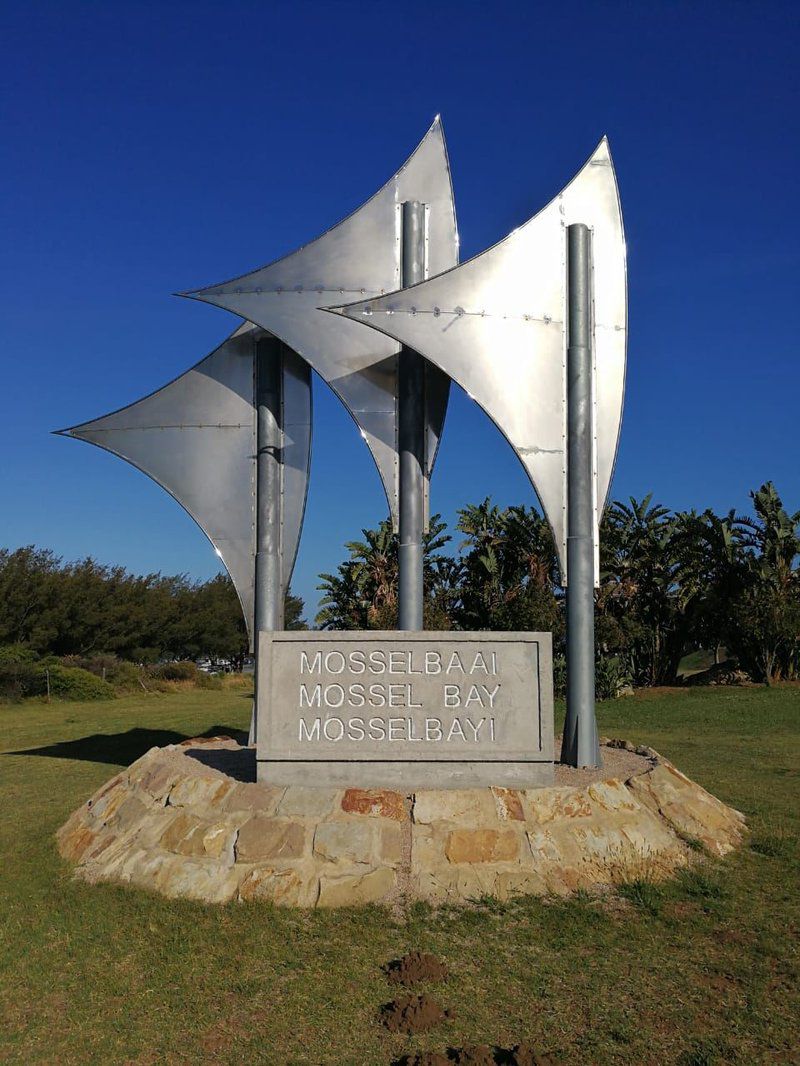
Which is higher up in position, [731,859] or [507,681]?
[507,681]

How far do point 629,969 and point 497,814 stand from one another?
2.13 metres

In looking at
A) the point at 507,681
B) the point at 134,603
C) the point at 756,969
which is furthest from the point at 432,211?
the point at 134,603

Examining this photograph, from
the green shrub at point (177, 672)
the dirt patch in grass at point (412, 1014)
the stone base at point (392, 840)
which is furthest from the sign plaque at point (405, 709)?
the green shrub at point (177, 672)

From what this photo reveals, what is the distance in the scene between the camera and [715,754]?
14695 millimetres

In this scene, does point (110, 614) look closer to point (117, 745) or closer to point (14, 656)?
point (14, 656)

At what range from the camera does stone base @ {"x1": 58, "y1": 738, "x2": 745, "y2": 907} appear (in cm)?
736

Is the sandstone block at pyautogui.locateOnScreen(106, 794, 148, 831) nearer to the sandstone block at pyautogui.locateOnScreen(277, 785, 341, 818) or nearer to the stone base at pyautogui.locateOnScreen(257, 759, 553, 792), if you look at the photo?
the stone base at pyautogui.locateOnScreen(257, 759, 553, 792)

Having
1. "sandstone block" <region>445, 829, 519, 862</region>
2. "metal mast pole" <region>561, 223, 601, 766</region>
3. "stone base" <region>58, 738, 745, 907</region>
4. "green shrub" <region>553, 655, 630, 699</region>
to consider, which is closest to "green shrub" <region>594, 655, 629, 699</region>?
"green shrub" <region>553, 655, 630, 699</region>

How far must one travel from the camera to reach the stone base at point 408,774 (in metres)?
8.33

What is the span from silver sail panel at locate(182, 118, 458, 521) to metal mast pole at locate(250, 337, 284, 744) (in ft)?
3.71

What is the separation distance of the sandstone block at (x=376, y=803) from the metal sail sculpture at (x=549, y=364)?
253cm

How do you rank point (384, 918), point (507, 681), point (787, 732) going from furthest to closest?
point (787, 732), point (507, 681), point (384, 918)

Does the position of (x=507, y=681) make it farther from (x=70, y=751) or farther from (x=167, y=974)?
(x=70, y=751)

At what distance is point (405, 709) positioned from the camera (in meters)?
8.53
